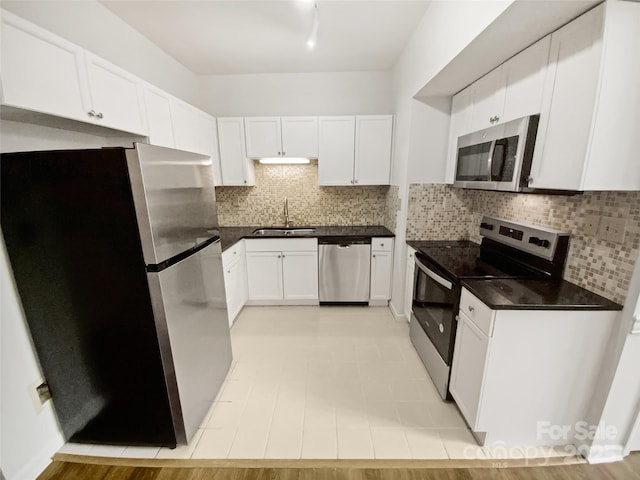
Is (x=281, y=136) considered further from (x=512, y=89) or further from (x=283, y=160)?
(x=512, y=89)

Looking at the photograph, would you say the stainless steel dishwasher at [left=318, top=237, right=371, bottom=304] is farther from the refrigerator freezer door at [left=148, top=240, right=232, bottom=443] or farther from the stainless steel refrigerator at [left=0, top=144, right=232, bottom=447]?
the stainless steel refrigerator at [left=0, top=144, right=232, bottom=447]

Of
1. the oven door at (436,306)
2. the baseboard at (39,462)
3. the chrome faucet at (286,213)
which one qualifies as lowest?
the baseboard at (39,462)

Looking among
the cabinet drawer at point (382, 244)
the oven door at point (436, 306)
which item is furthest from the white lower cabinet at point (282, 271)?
the oven door at point (436, 306)

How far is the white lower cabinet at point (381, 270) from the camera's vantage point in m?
2.97

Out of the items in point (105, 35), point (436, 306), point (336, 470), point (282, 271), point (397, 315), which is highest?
point (105, 35)

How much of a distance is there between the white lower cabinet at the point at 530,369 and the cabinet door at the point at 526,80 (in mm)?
1118

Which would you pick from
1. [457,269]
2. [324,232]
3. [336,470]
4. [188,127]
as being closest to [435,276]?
[457,269]

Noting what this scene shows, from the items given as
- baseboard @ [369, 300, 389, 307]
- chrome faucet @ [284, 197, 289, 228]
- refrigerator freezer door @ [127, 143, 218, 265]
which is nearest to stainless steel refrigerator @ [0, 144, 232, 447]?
refrigerator freezer door @ [127, 143, 218, 265]

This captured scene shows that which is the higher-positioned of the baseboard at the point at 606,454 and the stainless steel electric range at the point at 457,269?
the stainless steel electric range at the point at 457,269

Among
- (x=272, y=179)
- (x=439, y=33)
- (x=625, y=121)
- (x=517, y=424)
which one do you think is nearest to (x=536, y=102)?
(x=625, y=121)

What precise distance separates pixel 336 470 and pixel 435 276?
134 centimetres

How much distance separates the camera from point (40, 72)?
1.20 metres

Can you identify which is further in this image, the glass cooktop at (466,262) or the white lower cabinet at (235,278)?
the white lower cabinet at (235,278)

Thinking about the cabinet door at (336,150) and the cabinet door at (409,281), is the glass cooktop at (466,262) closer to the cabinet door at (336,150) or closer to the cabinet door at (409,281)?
the cabinet door at (409,281)
